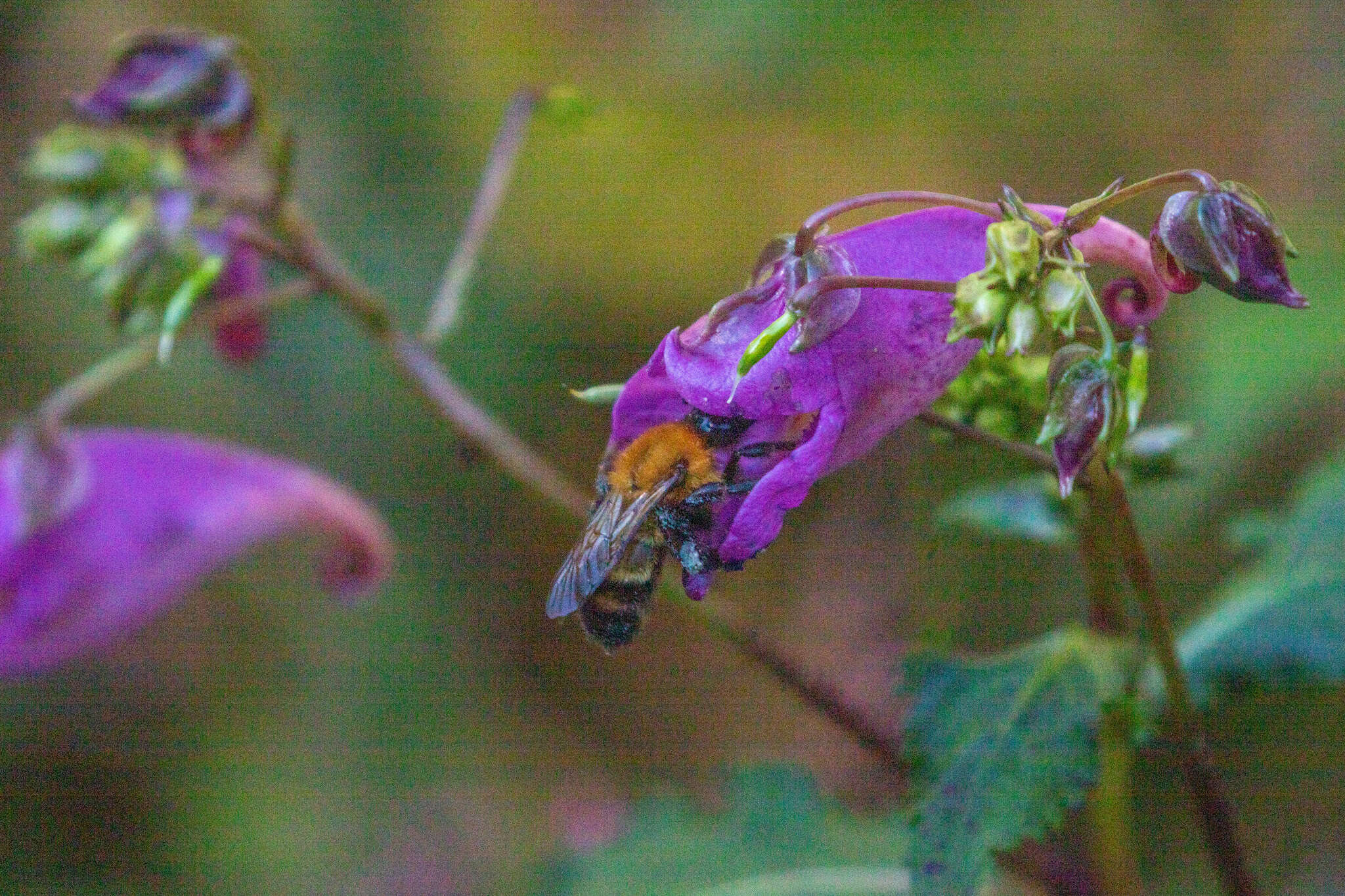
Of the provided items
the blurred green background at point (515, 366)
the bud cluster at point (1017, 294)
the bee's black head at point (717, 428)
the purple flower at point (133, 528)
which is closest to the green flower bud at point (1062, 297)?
the bud cluster at point (1017, 294)

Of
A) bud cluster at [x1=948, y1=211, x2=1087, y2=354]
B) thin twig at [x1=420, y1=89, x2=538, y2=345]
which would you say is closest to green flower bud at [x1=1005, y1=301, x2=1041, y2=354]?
bud cluster at [x1=948, y1=211, x2=1087, y2=354]

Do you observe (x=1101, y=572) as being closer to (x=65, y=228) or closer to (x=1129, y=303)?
(x=1129, y=303)

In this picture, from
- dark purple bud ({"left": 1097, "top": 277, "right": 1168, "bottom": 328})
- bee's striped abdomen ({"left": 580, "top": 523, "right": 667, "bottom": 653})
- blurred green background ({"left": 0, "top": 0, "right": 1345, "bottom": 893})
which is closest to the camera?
dark purple bud ({"left": 1097, "top": 277, "right": 1168, "bottom": 328})

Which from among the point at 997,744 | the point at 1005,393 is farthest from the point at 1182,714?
the point at 1005,393

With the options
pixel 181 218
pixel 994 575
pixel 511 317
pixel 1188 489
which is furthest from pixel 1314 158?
pixel 181 218

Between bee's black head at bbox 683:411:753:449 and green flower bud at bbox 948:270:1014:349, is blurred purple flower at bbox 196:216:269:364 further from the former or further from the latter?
green flower bud at bbox 948:270:1014:349
